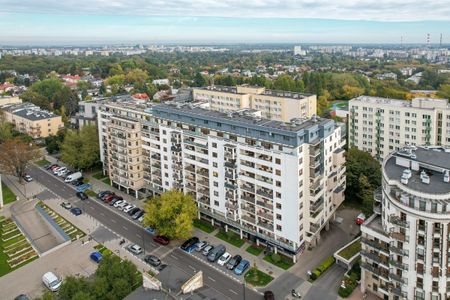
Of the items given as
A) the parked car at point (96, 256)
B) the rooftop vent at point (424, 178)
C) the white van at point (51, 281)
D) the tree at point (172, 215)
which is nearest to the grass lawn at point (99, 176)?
the tree at point (172, 215)

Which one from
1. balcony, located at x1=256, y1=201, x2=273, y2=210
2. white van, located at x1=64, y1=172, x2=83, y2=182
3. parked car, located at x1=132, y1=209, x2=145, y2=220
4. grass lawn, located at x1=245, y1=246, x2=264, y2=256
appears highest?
balcony, located at x1=256, y1=201, x2=273, y2=210

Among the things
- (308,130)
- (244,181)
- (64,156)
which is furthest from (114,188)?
(308,130)

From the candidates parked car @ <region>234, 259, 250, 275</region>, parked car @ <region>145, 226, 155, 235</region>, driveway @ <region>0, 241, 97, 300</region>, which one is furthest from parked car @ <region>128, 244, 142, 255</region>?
parked car @ <region>234, 259, 250, 275</region>

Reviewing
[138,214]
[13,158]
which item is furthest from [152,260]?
[13,158]

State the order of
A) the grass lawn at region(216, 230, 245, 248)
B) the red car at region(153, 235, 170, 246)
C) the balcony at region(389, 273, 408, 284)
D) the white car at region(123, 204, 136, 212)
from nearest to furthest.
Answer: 1. the balcony at region(389, 273, 408, 284)
2. the grass lawn at region(216, 230, 245, 248)
3. the red car at region(153, 235, 170, 246)
4. the white car at region(123, 204, 136, 212)

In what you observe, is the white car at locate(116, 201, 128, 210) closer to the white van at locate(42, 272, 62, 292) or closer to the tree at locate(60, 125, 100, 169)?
the tree at locate(60, 125, 100, 169)

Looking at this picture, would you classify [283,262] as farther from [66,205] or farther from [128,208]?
[66,205]

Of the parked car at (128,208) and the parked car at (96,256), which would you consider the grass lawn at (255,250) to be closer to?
the parked car at (96,256)
